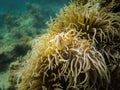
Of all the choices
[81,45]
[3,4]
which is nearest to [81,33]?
[81,45]

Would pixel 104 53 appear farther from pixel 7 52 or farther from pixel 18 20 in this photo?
pixel 18 20

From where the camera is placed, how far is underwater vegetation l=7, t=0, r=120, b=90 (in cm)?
273

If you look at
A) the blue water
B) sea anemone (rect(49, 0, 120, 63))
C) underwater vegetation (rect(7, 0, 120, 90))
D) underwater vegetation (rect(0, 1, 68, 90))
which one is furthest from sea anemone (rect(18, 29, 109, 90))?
the blue water

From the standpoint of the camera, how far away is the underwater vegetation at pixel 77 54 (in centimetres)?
273

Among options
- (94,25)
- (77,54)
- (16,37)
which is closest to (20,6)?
(16,37)

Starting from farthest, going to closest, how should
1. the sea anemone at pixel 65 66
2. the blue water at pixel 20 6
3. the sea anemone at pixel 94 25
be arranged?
the blue water at pixel 20 6
the sea anemone at pixel 94 25
the sea anemone at pixel 65 66

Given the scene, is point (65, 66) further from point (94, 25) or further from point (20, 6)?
point (20, 6)

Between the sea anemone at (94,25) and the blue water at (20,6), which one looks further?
the blue water at (20,6)

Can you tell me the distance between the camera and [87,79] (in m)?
2.65

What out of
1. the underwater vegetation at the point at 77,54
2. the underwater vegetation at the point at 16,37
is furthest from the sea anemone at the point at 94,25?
the underwater vegetation at the point at 16,37

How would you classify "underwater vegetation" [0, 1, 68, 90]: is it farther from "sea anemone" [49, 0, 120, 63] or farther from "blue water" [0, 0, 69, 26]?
"sea anemone" [49, 0, 120, 63]

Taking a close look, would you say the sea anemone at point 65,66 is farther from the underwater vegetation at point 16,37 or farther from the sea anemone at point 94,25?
the underwater vegetation at point 16,37

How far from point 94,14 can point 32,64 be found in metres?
1.23

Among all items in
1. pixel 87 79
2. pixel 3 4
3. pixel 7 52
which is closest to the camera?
pixel 87 79
